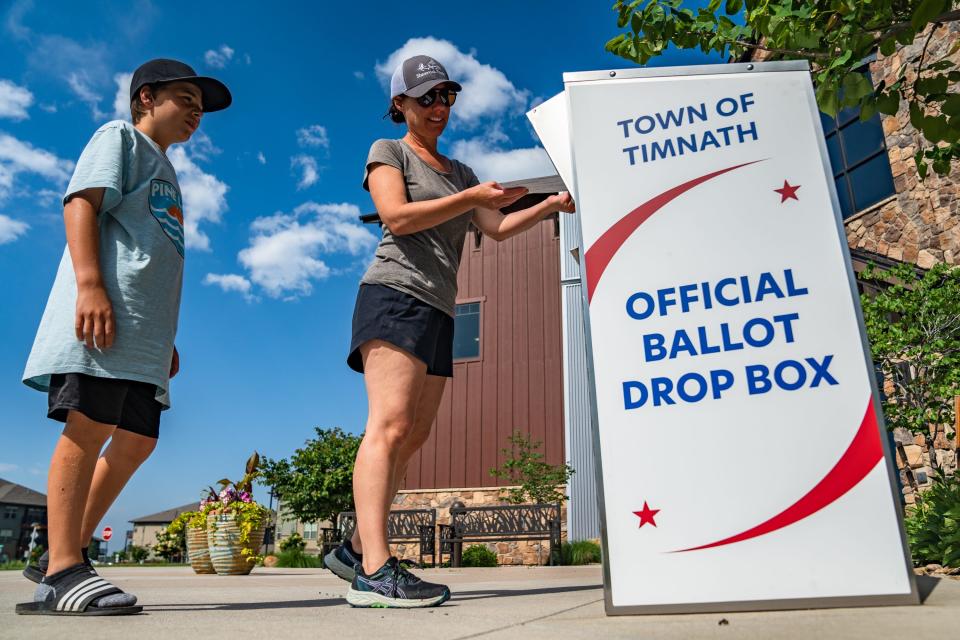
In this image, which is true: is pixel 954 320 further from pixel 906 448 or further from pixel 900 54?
pixel 900 54

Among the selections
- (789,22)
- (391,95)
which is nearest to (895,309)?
(789,22)

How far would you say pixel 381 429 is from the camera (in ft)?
6.65

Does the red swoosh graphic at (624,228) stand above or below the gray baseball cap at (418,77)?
below

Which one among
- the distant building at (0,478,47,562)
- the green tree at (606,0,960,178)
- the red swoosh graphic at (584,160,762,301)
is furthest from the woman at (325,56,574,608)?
the distant building at (0,478,47,562)

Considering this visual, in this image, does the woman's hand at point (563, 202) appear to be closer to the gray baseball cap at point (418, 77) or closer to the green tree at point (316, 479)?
the gray baseball cap at point (418, 77)

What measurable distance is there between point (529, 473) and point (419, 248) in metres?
11.0

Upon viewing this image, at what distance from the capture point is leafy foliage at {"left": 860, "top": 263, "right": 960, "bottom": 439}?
559cm

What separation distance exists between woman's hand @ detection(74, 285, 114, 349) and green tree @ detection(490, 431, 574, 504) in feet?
35.3

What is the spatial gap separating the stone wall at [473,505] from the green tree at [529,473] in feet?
1.20

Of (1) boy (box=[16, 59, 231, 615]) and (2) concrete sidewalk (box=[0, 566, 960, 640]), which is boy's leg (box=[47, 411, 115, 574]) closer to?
(1) boy (box=[16, 59, 231, 615])

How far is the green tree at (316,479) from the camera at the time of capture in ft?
51.9

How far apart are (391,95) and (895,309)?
5295mm

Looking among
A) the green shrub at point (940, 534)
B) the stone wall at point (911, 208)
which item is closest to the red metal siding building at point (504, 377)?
the stone wall at point (911, 208)

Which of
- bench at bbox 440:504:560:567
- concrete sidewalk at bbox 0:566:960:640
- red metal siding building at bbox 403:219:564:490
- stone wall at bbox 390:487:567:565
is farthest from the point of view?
red metal siding building at bbox 403:219:564:490
